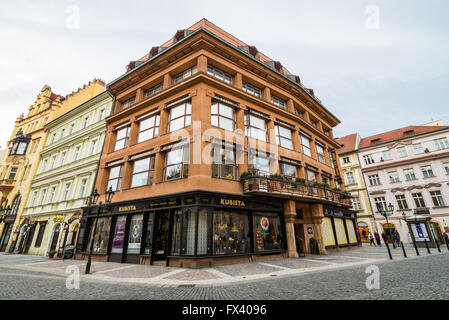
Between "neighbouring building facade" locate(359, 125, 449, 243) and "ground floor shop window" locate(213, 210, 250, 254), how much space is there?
24.3 m

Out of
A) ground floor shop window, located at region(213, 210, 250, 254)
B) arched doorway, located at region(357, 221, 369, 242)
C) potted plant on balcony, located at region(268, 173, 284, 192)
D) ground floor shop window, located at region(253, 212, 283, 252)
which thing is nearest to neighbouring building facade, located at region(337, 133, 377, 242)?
arched doorway, located at region(357, 221, 369, 242)

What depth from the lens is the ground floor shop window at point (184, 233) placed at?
→ 12031 mm

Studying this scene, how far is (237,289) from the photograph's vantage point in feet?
22.3

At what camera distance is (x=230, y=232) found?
43.6ft

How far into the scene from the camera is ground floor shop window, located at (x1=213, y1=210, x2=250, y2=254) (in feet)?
41.7

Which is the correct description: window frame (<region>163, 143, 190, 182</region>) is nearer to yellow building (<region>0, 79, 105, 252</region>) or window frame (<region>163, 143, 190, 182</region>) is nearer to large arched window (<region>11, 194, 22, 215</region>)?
yellow building (<region>0, 79, 105, 252</region>)

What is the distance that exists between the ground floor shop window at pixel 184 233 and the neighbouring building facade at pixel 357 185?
2827 centimetres

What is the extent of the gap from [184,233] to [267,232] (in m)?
6.26

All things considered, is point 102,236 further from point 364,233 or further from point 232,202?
point 364,233

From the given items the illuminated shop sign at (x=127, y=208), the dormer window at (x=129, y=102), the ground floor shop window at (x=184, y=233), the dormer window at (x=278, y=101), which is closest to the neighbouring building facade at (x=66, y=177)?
the dormer window at (x=129, y=102)

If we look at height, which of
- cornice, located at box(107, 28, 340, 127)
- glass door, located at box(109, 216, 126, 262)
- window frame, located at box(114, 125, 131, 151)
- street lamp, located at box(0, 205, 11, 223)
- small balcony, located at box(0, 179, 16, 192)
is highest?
cornice, located at box(107, 28, 340, 127)

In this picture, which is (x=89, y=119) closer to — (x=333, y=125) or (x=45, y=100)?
(x=45, y=100)
